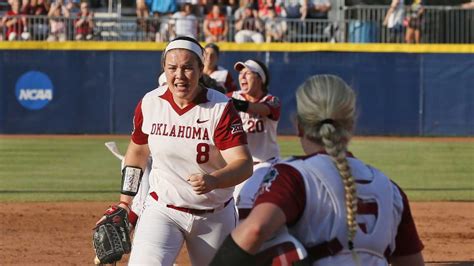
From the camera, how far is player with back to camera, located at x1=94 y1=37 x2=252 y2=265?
580 cm

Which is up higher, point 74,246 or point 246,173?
point 246,173

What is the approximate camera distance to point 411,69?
82.6 feet

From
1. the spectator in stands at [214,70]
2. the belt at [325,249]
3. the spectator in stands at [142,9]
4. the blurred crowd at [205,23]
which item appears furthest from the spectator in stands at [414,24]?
the belt at [325,249]

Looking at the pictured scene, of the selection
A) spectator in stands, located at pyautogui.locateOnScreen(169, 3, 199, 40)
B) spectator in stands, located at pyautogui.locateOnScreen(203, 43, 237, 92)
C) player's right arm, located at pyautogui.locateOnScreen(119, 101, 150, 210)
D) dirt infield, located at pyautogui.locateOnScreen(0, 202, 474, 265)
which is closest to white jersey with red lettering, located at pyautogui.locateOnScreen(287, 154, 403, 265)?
player's right arm, located at pyautogui.locateOnScreen(119, 101, 150, 210)

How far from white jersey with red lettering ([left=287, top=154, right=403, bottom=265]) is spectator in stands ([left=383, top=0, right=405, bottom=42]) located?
22.1 m

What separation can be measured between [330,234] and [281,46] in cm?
2184

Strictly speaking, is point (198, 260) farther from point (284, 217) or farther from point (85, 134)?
point (85, 134)

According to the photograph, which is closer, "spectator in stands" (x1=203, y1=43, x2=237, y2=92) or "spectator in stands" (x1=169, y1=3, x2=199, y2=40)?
"spectator in stands" (x1=203, y1=43, x2=237, y2=92)

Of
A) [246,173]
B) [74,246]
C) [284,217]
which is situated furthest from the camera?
[74,246]

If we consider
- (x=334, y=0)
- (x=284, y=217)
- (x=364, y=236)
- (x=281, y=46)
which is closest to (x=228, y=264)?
(x=284, y=217)

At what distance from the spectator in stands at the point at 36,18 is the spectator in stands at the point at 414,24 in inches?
363

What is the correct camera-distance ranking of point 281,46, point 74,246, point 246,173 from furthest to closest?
1. point 281,46
2. point 74,246
3. point 246,173

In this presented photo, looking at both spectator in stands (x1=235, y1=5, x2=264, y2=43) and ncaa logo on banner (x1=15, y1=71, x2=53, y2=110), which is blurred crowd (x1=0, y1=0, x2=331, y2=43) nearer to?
spectator in stands (x1=235, y1=5, x2=264, y2=43)

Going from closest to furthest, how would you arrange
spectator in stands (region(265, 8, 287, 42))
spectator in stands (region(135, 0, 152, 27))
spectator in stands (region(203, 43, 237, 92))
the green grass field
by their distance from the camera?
spectator in stands (region(203, 43, 237, 92)) < the green grass field < spectator in stands (region(265, 8, 287, 42)) < spectator in stands (region(135, 0, 152, 27))
